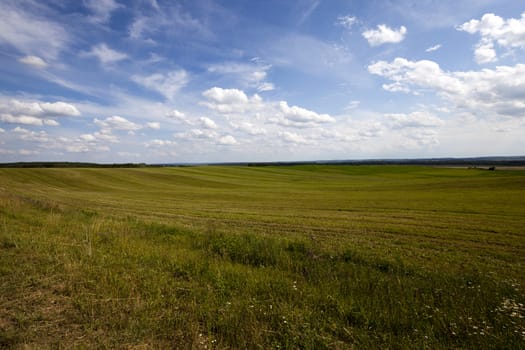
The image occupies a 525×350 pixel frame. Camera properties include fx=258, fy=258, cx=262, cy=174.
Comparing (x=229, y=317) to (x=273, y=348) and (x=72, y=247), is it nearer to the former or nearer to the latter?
(x=273, y=348)

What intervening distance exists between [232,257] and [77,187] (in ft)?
159

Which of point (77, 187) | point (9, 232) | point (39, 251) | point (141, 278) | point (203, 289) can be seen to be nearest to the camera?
point (203, 289)

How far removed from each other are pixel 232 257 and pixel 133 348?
412 centimetres

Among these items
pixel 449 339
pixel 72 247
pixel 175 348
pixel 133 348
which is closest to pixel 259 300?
pixel 175 348

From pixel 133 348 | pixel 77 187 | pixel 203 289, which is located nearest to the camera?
pixel 133 348

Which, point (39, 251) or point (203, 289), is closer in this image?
point (203, 289)

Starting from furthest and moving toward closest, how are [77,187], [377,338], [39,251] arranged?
[77,187] → [39,251] → [377,338]

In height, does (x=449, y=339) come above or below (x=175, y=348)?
below

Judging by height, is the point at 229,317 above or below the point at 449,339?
above

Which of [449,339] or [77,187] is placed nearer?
[449,339]

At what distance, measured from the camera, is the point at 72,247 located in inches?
268

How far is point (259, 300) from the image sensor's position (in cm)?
455

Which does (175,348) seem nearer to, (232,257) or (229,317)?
(229,317)

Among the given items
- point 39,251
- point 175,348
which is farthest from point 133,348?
point 39,251
